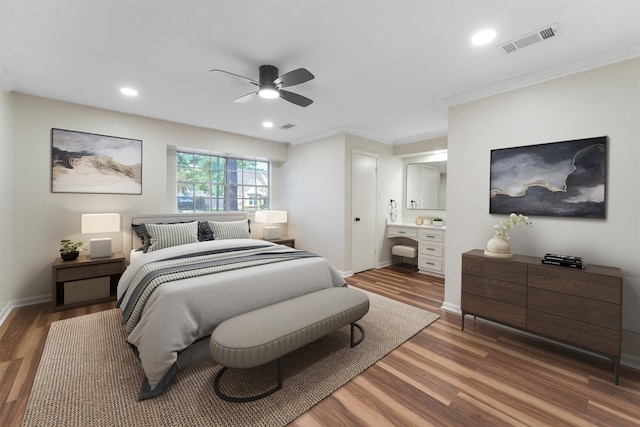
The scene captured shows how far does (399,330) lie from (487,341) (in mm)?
805

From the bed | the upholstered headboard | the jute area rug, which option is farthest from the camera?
the upholstered headboard

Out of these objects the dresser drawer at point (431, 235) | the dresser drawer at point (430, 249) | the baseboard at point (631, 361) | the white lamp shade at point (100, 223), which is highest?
the white lamp shade at point (100, 223)

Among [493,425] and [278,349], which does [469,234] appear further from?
[278,349]

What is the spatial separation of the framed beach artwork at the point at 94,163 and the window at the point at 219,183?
0.79m

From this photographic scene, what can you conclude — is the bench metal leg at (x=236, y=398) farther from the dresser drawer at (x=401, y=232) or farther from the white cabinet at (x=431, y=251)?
the dresser drawer at (x=401, y=232)

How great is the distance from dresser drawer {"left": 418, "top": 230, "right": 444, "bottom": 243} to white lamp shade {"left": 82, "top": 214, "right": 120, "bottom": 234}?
4.66m

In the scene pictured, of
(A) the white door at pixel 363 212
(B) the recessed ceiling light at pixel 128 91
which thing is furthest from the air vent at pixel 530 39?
(B) the recessed ceiling light at pixel 128 91

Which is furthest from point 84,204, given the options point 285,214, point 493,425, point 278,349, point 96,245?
point 493,425

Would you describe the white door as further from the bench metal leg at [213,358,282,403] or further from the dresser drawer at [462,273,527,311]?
the bench metal leg at [213,358,282,403]

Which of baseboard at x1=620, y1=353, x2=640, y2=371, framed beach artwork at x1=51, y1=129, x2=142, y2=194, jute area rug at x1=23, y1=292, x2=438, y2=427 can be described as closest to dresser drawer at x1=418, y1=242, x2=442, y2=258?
jute area rug at x1=23, y1=292, x2=438, y2=427

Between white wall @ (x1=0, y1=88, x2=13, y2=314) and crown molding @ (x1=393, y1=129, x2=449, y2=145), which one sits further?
crown molding @ (x1=393, y1=129, x2=449, y2=145)

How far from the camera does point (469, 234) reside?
10.2ft

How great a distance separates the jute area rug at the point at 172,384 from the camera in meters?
1.61

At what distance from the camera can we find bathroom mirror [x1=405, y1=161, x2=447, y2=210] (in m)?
5.12
